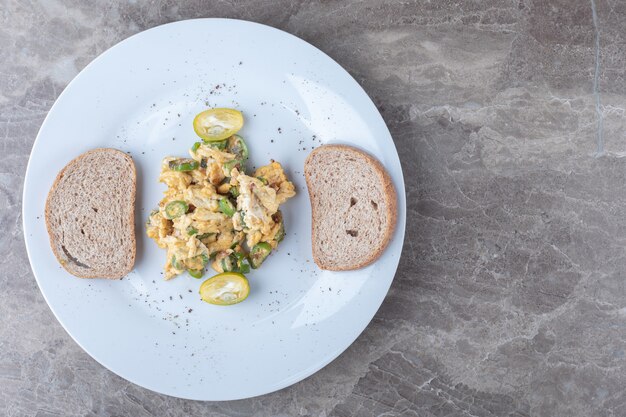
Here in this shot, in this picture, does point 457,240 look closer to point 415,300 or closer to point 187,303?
point 415,300

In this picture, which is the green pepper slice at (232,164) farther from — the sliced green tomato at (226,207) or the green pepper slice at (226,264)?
the green pepper slice at (226,264)

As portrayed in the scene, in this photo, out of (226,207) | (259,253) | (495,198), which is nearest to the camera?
(226,207)

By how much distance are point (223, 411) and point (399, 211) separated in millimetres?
1360

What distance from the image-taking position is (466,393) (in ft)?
9.82

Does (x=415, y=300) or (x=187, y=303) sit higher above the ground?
(x=415, y=300)

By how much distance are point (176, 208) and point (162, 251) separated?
1.03 ft

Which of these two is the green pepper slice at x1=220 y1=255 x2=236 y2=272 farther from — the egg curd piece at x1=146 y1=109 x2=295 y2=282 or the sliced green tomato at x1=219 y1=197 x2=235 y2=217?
the sliced green tomato at x1=219 y1=197 x2=235 y2=217

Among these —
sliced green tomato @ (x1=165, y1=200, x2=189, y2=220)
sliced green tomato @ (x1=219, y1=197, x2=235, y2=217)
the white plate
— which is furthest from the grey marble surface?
sliced green tomato @ (x1=165, y1=200, x2=189, y2=220)

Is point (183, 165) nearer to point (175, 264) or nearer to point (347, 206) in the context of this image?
point (175, 264)

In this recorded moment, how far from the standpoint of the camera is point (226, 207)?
2.71m

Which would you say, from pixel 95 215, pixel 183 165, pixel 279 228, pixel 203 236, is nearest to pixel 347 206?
pixel 279 228

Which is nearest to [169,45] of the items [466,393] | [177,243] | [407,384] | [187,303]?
[177,243]

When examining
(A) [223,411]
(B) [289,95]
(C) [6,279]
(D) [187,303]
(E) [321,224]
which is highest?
(B) [289,95]

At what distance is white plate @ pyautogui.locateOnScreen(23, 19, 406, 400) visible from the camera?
9.28 feet
